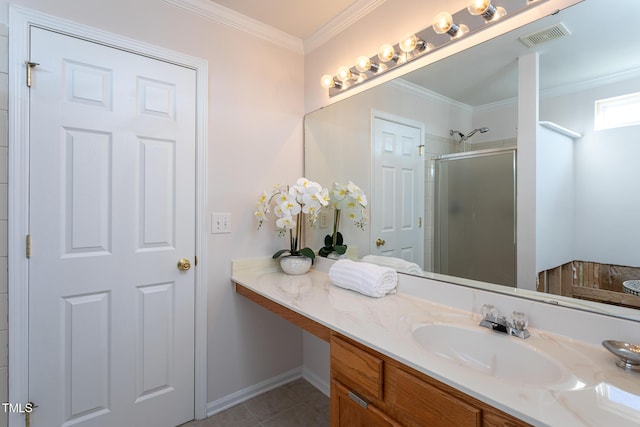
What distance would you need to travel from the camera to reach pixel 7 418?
1.29 meters

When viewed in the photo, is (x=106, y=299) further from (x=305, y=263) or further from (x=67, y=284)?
(x=305, y=263)

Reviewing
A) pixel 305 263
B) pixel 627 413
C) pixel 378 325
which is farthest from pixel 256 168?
pixel 627 413

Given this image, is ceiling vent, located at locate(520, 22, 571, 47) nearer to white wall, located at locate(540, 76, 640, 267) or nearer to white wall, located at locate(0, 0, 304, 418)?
white wall, located at locate(540, 76, 640, 267)

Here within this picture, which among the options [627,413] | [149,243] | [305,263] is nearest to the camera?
[627,413]

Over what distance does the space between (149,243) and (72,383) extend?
2.30 ft

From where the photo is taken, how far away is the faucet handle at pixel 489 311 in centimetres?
112

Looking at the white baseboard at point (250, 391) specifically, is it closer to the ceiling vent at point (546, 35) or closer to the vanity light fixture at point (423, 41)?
the vanity light fixture at point (423, 41)

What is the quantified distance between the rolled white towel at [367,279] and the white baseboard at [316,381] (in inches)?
34.5

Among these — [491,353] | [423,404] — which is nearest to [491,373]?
[491,353]

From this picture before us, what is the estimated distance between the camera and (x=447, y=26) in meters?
1.29

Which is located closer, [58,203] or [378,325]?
[378,325]

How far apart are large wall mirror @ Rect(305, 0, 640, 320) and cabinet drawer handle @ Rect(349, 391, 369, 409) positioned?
623 mm

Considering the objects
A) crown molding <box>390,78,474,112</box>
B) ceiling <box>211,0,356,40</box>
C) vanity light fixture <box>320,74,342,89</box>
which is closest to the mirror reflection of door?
crown molding <box>390,78,474,112</box>

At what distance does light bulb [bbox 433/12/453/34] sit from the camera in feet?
4.19
